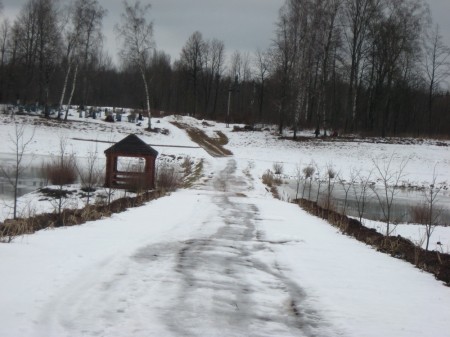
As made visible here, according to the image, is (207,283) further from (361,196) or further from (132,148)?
(361,196)

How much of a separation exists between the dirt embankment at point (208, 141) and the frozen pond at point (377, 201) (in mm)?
11344

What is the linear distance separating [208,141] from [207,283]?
39756 millimetres

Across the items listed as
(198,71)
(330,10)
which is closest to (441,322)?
(330,10)

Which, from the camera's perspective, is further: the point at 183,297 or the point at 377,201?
the point at 377,201

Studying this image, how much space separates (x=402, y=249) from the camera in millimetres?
8758

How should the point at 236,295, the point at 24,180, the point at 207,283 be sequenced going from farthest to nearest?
the point at 24,180, the point at 207,283, the point at 236,295

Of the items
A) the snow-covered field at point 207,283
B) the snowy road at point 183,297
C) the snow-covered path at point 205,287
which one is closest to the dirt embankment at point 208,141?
the snow-covered field at point 207,283

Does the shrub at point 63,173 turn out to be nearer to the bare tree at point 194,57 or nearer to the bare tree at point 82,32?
the bare tree at point 82,32

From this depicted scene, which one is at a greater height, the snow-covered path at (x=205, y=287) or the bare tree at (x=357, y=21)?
the bare tree at (x=357, y=21)

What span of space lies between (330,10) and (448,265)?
126 ft

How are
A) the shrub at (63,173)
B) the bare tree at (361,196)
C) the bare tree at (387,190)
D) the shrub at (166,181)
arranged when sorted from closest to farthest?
the bare tree at (387,190), the bare tree at (361,196), the shrub at (166,181), the shrub at (63,173)

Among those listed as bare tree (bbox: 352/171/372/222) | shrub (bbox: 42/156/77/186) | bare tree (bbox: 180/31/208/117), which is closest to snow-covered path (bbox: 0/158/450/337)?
bare tree (bbox: 352/171/372/222)

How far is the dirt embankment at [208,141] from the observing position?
37731 millimetres

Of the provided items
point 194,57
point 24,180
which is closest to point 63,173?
point 24,180
